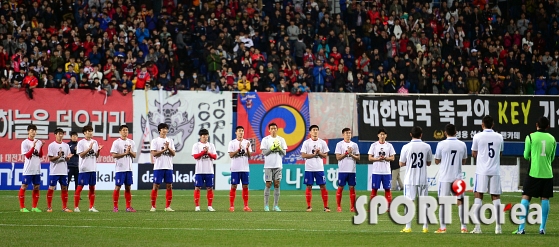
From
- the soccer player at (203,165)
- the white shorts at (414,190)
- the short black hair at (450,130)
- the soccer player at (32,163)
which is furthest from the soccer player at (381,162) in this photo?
the soccer player at (32,163)

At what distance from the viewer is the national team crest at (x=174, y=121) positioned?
34469 mm

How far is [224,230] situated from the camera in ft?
58.7

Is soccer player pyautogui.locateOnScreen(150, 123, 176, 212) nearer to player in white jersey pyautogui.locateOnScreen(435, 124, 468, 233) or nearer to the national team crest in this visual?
player in white jersey pyautogui.locateOnScreen(435, 124, 468, 233)

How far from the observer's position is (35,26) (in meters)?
35.9

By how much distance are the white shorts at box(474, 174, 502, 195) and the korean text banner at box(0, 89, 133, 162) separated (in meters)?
19.5

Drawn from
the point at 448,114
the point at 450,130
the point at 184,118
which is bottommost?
the point at 450,130

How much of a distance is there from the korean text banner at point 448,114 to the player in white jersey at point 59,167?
48.1ft

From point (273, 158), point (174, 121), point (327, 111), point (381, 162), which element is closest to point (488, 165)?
point (381, 162)

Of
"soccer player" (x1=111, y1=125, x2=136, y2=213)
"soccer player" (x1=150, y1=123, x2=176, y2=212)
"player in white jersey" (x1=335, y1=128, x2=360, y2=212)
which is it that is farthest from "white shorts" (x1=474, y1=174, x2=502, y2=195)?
"soccer player" (x1=111, y1=125, x2=136, y2=213)

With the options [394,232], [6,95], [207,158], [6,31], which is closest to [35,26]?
[6,31]

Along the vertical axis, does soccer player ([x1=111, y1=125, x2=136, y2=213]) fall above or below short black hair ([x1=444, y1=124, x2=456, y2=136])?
below

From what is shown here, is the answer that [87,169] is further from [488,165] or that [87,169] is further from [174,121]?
[488,165]

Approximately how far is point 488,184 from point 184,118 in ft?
62.8

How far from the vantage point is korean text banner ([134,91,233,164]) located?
113 ft
